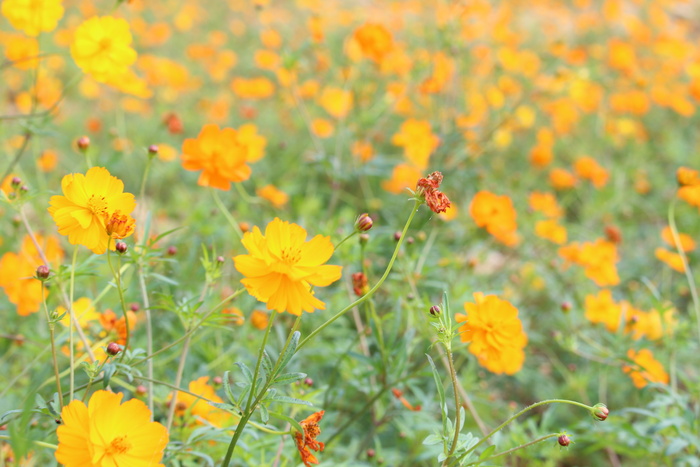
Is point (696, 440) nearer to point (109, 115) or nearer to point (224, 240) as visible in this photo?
point (224, 240)

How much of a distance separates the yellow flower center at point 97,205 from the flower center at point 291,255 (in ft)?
1.15

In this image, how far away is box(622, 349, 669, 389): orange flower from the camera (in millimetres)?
1860

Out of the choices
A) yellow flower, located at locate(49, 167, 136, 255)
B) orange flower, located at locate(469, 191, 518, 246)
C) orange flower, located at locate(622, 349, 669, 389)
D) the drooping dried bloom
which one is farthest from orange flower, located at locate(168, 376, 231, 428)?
orange flower, located at locate(622, 349, 669, 389)

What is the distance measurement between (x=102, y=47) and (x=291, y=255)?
3.57 feet

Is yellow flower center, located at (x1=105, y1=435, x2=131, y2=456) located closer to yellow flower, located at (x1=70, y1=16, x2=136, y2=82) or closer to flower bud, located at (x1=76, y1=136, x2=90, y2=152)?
flower bud, located at (x1=76, y1=136, x2=90, y2=152)

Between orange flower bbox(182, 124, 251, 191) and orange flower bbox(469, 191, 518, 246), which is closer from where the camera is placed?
orange flower bbox(182, 124, 251, 191)

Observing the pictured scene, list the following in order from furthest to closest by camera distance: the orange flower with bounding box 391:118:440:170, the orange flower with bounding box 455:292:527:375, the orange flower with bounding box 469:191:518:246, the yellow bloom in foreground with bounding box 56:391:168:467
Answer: the orange flower with bounding box 391:118:440:170 → the orange flower with bounding box 469:191:518:246 → the orange flower with bounding box 455:292:527:375 → the yellow bloom in foreground with bounding box 56:391:168:467

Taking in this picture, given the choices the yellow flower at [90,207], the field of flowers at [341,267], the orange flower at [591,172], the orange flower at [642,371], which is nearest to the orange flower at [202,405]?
the field of flowers at [341,267]

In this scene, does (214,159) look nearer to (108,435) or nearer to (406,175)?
(108,435)

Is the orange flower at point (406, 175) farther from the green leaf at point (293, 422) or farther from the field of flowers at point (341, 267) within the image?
the green leaf at point (293, 422)

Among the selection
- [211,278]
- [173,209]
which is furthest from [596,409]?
[173,209]

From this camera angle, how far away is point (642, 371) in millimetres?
1816

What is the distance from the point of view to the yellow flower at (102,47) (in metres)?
1.66

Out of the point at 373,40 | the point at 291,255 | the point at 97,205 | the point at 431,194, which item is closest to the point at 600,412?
the point at 431,194
